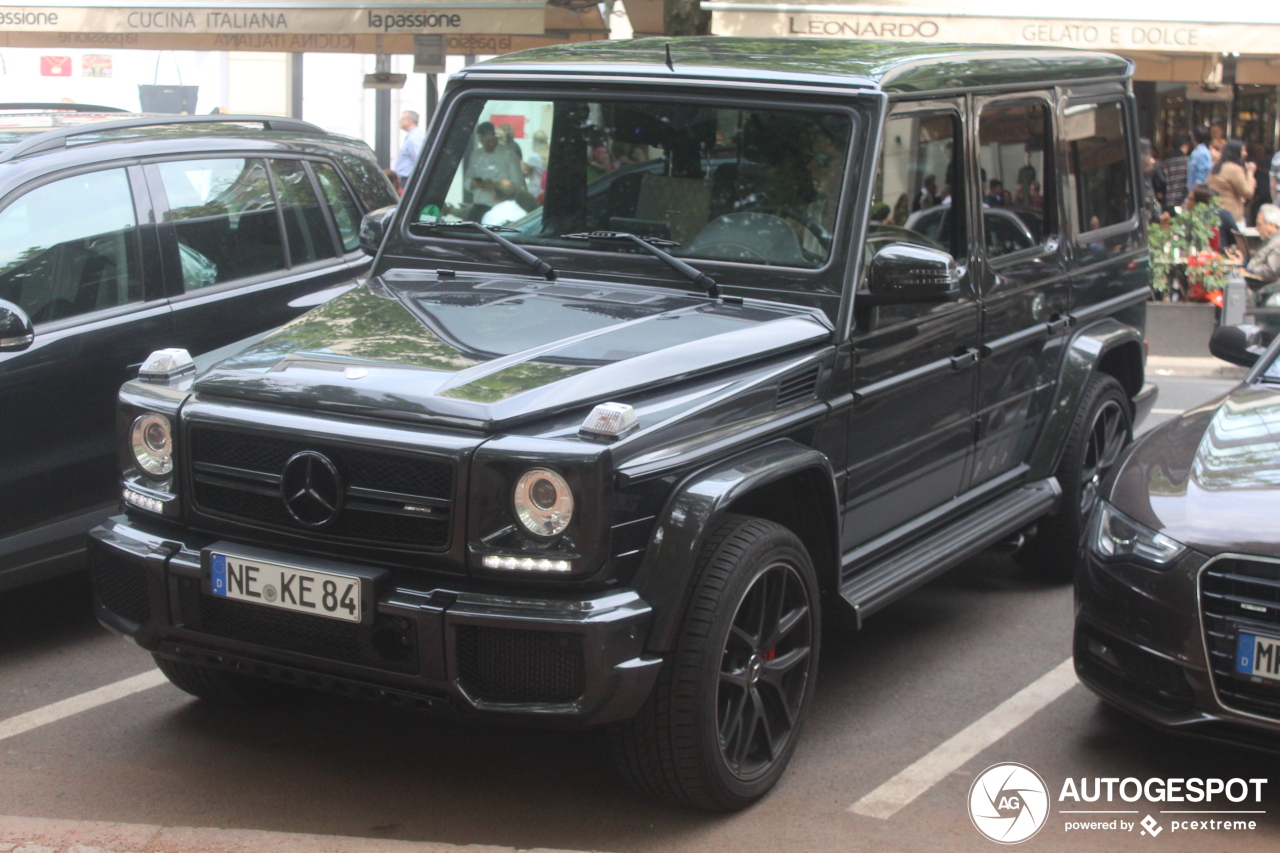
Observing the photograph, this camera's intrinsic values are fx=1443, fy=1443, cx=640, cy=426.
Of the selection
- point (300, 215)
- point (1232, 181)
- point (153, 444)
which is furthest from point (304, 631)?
point (1232, 181)

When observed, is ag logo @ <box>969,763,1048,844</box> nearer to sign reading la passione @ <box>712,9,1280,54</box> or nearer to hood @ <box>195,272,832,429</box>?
hood @ <box>195,272,832,429</box>

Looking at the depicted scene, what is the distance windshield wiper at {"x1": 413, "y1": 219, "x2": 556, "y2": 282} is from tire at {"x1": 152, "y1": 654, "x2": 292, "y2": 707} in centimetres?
155

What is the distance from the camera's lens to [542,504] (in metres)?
3.36

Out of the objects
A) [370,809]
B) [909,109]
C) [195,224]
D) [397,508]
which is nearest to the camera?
[397,508]

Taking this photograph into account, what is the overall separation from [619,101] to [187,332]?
6.39 ft

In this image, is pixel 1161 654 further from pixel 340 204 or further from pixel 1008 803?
pixel 340 204

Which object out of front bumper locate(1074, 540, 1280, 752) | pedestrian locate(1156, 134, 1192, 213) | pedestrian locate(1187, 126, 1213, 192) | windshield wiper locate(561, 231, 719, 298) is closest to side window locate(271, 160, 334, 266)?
windshield wiper locate(561, 231, 719, 298)

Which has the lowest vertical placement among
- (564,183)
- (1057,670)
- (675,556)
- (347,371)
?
(1057,670)

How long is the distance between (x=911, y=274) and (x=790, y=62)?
2.96 feet

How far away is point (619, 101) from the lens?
4.70 meters

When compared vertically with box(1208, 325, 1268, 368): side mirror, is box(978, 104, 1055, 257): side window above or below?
above

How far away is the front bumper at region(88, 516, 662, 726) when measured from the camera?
3316 mm

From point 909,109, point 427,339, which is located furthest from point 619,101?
point 427,339

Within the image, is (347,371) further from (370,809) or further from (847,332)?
(847,332)
